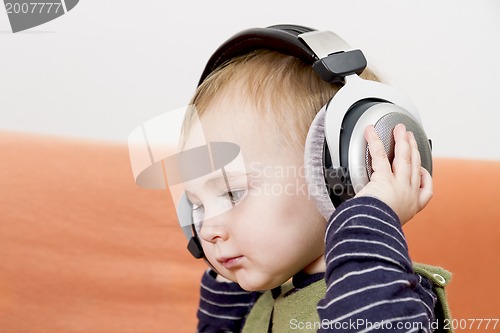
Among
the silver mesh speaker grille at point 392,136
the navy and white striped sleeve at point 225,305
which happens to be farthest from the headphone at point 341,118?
the navy and white striped sleeve at point 225,305

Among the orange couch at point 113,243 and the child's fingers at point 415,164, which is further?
the orange couch at point 113,243

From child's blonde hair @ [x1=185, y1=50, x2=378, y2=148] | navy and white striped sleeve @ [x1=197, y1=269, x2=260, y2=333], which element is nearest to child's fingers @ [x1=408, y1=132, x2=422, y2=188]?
child's blonde hair @ [x1=185, y1=50, x2=378, y2=148]

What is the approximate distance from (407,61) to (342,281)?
956 millimetres

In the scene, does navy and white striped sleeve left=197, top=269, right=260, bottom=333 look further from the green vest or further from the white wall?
the white wall

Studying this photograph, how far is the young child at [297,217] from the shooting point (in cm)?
55

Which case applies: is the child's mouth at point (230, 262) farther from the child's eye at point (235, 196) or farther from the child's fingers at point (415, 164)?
the child's fingers at point (415, 164)

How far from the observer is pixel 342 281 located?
1.82 ft

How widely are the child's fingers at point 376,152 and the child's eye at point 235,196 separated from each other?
13 centimetres

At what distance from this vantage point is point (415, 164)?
60 centimetres

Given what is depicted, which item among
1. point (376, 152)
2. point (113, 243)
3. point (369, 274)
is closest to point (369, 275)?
point (369, 274)

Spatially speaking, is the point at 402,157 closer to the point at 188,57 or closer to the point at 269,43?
the point at 269,43

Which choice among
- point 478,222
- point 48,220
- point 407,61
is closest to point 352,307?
point 478,222

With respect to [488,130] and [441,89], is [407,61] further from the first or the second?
[488,130]

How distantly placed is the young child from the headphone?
1 centimetres
